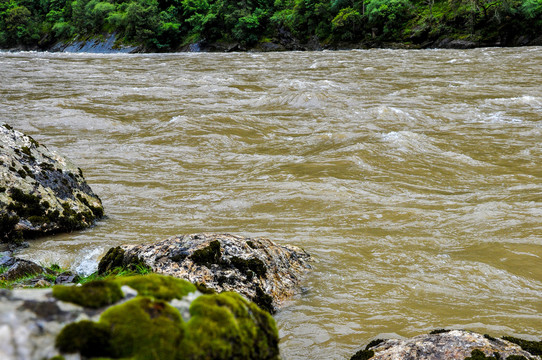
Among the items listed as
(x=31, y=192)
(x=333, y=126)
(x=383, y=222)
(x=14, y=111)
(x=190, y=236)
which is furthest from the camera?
(x=14, y=111)

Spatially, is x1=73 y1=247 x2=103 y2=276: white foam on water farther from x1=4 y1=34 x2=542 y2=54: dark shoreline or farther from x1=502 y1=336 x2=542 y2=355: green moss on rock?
x1=4 y1=34 x2=542 y2=54: dark shoreline

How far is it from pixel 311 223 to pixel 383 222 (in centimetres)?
90

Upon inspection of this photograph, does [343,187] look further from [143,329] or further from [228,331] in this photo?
[143,329]

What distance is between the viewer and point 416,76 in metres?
18.9

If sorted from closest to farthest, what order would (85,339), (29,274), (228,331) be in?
(85,339), (228,331), (29,274)

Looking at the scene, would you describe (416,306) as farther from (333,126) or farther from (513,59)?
(513,59)

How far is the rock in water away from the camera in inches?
191

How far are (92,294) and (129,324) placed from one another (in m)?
0.20

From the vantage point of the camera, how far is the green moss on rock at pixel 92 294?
4.99 ft

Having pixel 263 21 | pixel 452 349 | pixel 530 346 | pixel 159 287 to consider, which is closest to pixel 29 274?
pixel 159 287

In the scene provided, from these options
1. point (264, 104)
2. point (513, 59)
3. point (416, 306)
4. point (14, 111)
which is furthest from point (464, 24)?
point (416, 306)

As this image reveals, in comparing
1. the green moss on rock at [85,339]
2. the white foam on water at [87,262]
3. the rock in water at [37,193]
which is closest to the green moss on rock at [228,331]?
the green moss on rock at [85,339]

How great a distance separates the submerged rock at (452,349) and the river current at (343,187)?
443 millimetres

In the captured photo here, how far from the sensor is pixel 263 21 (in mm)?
53438
